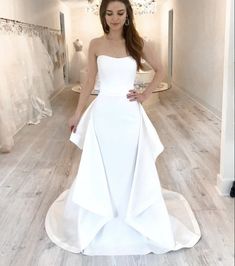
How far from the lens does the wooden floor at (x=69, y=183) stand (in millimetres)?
1799

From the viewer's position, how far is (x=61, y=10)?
8820mm

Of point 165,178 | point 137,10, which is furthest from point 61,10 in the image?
point 165,178

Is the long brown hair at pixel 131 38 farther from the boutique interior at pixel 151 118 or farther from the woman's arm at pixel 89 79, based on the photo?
the boutique interior at pixel 151 118

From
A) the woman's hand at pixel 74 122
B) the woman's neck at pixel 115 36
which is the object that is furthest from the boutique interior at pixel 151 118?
the woman's hand at pixel 74 122

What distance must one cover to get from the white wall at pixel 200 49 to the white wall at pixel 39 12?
2.74 m

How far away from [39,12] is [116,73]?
5.11m

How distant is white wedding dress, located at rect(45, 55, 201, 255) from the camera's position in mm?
1810

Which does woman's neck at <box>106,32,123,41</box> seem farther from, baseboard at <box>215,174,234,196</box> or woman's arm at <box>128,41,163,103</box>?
baseboard at <box>215,174,234,196</box>

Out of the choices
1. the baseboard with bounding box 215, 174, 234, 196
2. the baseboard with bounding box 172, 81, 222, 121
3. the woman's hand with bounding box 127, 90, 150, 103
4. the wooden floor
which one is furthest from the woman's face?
the baseboard with bounding box 172, 81, 222, 121

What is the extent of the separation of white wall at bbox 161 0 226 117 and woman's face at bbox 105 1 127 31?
3165mm

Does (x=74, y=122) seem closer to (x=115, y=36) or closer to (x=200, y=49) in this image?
(x=115, y=36)

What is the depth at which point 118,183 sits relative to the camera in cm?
190

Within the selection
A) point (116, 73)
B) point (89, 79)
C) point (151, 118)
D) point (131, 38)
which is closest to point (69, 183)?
point (89, 79)

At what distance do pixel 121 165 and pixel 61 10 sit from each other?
25.6ft
